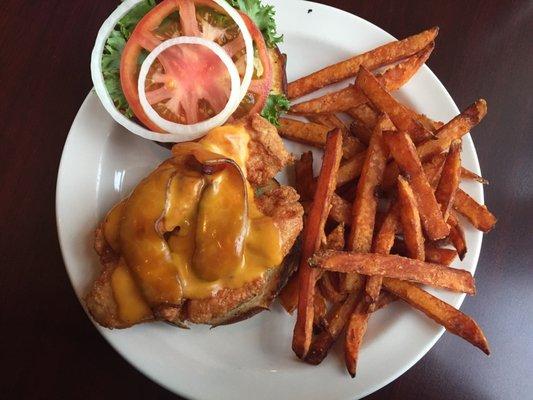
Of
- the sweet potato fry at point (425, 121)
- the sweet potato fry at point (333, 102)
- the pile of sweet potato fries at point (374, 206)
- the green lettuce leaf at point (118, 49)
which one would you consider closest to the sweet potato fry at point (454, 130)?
the pile of sweet potato fries at point (374, 206)

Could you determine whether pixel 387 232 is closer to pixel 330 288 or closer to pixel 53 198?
pixel 330 288

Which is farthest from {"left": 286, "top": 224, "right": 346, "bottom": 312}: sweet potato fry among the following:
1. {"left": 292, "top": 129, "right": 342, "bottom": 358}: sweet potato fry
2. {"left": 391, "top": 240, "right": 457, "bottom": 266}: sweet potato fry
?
{"left": 391, "top": 240, "right": 457, "bottom": 266}: sweet potato fry

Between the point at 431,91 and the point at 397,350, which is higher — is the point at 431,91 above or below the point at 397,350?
Answer: above

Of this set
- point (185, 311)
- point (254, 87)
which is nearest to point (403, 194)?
point (254, 87)

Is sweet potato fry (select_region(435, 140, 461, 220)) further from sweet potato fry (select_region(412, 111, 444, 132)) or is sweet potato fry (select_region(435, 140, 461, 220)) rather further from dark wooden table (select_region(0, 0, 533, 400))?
dark wooden table (select_region(0, 0, 533, 400))

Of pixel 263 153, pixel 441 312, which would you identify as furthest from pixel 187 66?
pixel 441 312

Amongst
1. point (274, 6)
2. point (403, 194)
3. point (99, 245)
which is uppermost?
point (274, 6)

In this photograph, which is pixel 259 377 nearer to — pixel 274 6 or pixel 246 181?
pixel 246 181
